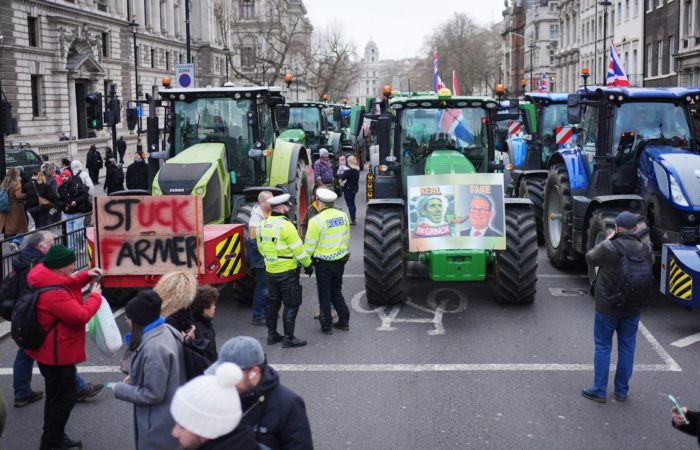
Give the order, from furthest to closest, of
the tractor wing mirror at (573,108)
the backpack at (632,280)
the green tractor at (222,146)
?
1. the green tractor at (222,146)
2. the tractor wing mirror at (573,108)
3. the backpack at (632,280)

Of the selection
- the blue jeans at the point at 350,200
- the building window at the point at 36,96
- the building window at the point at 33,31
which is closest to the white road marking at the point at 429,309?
the blue jeans at the point at 350,200

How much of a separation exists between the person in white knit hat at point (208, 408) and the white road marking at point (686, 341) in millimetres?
7296

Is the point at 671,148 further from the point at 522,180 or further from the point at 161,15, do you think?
the point at 161,15

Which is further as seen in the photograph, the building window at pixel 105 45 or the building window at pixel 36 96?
the building window at pixel 105 45

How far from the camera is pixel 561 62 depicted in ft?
262

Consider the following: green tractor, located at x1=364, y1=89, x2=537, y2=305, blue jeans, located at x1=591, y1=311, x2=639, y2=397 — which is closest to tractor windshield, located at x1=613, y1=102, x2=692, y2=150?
green tractor, located at x1=364, y1=89, x2=537, y2=305

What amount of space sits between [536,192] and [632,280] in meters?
8.74

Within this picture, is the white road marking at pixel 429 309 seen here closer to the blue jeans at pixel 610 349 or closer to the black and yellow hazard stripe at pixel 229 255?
the black and yellow hazard stripe at pixel 229 255

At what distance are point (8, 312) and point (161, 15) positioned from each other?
235 feet

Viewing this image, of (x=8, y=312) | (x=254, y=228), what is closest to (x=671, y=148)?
(x=254, y=228)

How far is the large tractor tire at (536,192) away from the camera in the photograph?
1587 cm

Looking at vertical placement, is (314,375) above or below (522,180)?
below

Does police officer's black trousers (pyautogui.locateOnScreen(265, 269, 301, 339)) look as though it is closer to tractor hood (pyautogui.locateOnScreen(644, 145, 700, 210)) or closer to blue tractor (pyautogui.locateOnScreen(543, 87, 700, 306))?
blue tractor (pyautogui.locateOnScreen(543, 87, 700, 306))

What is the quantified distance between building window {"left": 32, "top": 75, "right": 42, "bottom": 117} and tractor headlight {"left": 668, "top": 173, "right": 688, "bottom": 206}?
4375 cm
